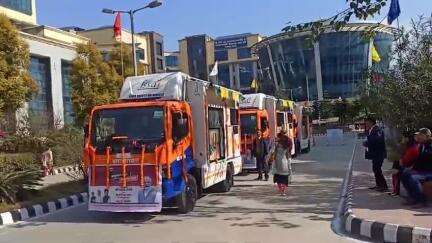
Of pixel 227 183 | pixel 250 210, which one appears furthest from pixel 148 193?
pixel 227 183

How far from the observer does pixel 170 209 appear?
12.6 m

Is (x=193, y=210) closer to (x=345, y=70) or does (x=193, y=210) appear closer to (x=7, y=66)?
(x=7, y=66)

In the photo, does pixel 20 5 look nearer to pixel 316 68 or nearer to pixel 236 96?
pixel 236 96

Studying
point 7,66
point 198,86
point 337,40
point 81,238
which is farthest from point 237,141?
point 337,40

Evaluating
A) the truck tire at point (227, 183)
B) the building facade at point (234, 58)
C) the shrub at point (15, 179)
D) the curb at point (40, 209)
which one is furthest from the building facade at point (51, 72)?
the building facade at point (234, 58)

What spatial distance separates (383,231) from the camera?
8.91 metres

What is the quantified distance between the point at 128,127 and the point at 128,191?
1253 mm

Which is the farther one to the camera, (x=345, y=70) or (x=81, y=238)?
(x=345, y=70)

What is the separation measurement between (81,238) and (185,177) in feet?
9.31

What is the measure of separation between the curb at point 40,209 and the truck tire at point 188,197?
3328 millimetres

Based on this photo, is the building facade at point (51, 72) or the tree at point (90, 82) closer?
the tree at point (90, 82)

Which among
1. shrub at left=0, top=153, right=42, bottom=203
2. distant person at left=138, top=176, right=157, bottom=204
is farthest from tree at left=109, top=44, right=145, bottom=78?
distant person at left=138, top=176, right=157, bottom=204

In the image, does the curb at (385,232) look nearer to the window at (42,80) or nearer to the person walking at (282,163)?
the person walking at (282,163)

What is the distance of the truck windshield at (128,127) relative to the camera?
37.3 ft
